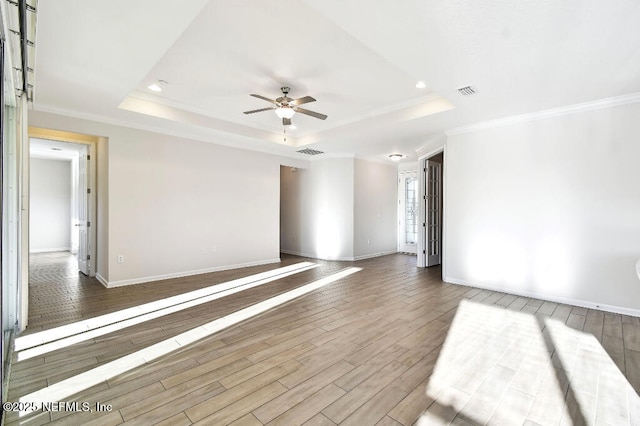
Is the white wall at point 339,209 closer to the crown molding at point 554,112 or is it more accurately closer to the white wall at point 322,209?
the white wall at point 322,209

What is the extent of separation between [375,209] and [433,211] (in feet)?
5.73

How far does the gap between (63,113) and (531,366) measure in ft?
21.6

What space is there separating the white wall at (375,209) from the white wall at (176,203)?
228cm

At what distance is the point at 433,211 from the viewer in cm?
698

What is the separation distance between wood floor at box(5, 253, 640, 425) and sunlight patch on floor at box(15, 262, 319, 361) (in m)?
0.14

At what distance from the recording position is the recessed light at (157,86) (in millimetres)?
4090

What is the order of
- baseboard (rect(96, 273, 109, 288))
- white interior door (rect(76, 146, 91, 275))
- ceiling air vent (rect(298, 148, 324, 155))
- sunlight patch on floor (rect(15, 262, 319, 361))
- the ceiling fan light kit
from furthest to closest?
ceiling air vent (rect(298, 148, 324, 155)), white interior door (rect(76, 146, 91, 275)), baseboard (rect(96, 273, 109, 288)), the ceiling fan light kit, sunlight patch on floor (rect(15, 262, 319, 361))

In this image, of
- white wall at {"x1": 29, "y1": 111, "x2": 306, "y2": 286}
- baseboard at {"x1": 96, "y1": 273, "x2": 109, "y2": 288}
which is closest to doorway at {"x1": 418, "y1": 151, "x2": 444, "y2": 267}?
white wall at {"x1": 29, "y1": 111, "x2": 306, "y2": 286}

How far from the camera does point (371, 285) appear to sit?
5195 millimetres

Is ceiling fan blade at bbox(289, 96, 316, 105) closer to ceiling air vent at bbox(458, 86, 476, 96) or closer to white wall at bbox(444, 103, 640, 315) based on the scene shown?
ceiling air vent at bbox(458, 86, 476, 96)

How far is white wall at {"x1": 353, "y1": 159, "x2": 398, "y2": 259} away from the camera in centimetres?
782

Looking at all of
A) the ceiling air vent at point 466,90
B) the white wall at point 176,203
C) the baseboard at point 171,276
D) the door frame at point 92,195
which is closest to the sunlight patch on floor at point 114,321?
the baseboard at point 171,276

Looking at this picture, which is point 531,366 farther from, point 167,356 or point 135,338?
point 135,338

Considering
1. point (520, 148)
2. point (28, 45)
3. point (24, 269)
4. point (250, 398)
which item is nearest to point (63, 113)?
point (28, 45)
